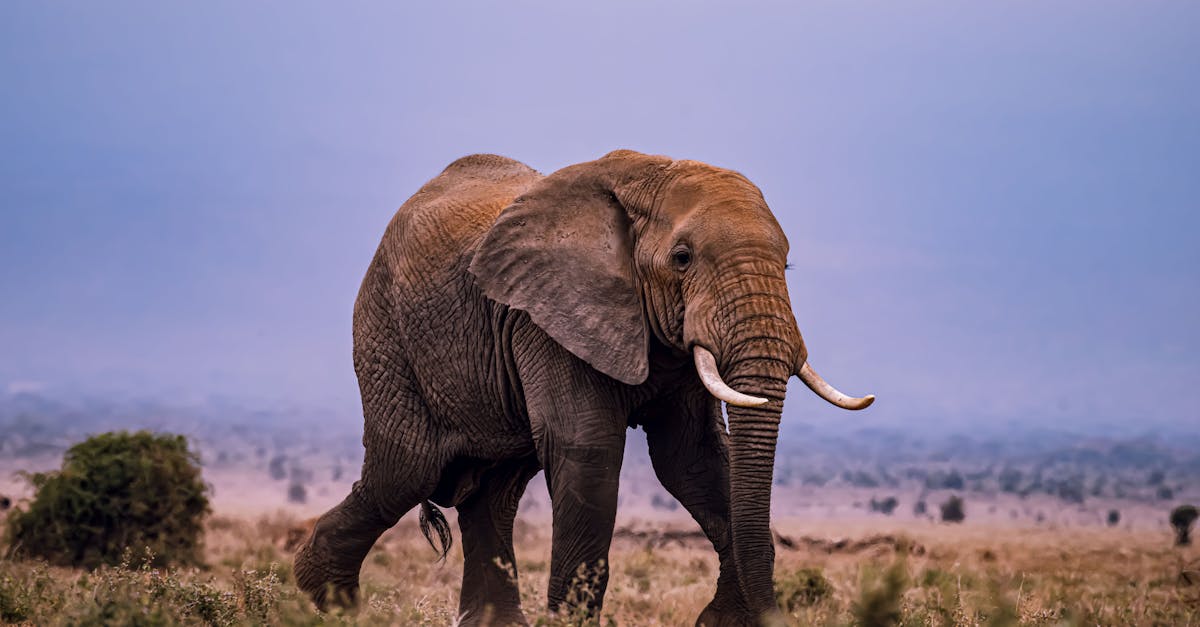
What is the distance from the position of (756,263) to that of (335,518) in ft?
13.6

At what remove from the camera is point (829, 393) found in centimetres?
777

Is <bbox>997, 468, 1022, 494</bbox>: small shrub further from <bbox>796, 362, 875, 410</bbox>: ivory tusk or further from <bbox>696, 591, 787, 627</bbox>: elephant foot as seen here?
<bbox>796, 362, 875, 410</bbox>: ivory tusk

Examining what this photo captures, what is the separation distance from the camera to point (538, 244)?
8555 millimetres

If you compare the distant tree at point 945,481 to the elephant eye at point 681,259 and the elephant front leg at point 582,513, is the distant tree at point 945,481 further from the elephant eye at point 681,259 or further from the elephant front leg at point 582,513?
the elephant eye at point 681,259

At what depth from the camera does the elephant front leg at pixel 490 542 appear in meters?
10.2

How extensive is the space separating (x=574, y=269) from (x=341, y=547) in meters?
3.18

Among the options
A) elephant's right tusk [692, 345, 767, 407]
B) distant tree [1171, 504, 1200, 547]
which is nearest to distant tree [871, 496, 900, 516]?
distant tree [1171, 504, 1200, 547]

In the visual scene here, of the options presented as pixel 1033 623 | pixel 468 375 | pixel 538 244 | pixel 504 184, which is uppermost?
pixel 504 184

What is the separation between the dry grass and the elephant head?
0.98 m

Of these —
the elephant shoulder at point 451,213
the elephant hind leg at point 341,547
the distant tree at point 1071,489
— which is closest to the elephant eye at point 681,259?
the elephant shoulder at point 451,213

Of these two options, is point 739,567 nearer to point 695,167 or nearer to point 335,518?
point 695,167

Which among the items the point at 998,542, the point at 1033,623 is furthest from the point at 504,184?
the point at 998,542

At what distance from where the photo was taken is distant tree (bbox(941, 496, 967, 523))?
32.4 m

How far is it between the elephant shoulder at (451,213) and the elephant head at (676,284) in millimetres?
646
